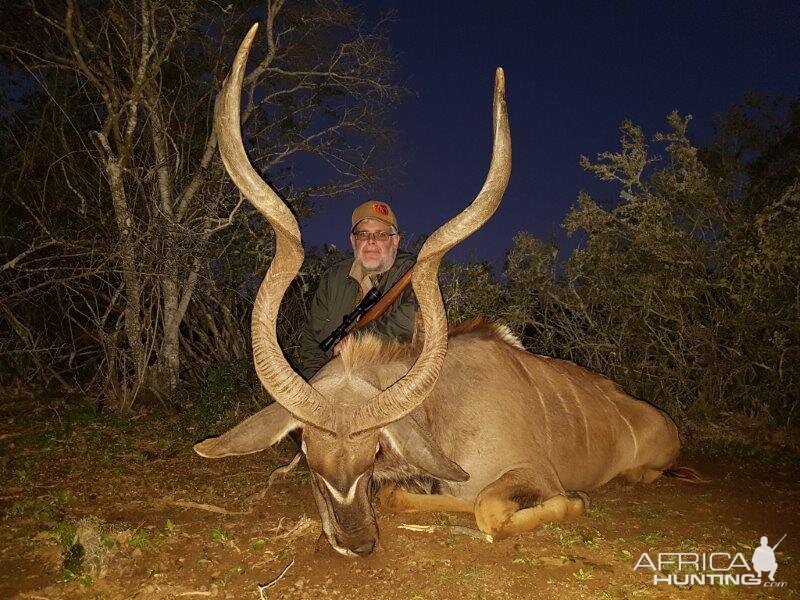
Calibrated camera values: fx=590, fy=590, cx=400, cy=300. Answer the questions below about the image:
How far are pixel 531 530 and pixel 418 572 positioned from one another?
29.6 inches

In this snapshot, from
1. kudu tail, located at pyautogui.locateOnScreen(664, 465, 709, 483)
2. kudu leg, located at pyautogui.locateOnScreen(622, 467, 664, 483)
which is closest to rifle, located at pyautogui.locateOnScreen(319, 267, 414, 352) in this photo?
kudu leg, located at pyautogui.locateOnScreen(622, 467, 664, 483)

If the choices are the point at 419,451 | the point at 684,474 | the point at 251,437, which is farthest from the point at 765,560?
the point at 251,437

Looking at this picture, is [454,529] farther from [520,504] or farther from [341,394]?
[341,394]

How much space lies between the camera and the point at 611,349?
6.71 meters

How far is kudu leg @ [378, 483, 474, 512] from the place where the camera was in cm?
337

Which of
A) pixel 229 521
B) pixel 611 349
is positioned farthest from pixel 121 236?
pixel 611 349

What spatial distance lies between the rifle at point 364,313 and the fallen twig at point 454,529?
4.77 feet

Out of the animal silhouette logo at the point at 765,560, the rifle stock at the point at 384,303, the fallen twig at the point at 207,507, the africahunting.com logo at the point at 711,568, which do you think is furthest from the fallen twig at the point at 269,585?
the animal silhouette logo at the point at 765,560

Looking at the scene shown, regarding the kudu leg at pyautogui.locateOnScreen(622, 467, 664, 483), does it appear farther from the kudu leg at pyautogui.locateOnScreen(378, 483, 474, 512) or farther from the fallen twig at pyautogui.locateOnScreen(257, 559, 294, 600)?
the fallen twig at pyautogui.locateOnScreen(257, 559, 294, 600)

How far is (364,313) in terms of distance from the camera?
434 cm

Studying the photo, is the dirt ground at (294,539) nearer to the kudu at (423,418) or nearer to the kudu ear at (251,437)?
the kudu at (423,418)

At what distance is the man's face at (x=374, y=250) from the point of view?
15.6 feet

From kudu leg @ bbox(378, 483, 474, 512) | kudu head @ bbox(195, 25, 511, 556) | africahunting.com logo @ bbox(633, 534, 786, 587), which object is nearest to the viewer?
africahunting.com logo @ bbox(633, 534, 786, 587)

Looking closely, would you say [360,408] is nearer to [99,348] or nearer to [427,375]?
[427,375]
